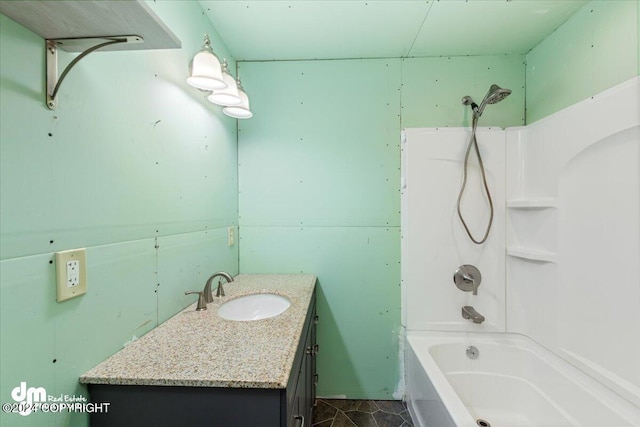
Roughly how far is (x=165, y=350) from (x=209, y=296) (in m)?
0.46

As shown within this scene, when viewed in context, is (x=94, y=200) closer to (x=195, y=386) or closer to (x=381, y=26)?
(x=195, y=386)

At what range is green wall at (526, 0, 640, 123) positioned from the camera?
1207 mm

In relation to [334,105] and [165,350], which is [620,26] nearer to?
[334,105]

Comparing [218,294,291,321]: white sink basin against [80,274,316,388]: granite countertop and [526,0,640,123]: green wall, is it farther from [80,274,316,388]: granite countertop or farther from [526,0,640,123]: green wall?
[526,0,640,123]: green wall

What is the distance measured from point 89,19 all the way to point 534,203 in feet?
7.01

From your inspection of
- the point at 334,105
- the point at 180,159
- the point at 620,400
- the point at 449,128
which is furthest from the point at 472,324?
the point at 180,159

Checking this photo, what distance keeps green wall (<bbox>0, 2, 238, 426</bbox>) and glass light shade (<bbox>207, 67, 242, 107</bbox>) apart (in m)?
0.13

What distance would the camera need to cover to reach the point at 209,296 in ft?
4.37

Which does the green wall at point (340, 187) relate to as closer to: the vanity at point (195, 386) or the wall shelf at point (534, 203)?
the wall shelf at point (534, 203)

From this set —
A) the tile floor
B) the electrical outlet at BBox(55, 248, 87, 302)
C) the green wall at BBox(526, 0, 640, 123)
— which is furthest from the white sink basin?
the green wall at BBox(526, 0, 640, 123)

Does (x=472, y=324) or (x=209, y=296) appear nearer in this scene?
(x=209, y=296)

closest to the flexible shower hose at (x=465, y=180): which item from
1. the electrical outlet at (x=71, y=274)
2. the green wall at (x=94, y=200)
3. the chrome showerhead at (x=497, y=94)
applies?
the chrome showerhead at (x=497, y=94)

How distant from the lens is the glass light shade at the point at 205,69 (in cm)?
106

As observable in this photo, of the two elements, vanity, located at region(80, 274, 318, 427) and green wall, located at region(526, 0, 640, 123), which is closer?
vanity, located at region(80, 274, 318, 427)
